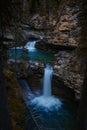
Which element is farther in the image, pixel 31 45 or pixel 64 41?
pixel 31 45

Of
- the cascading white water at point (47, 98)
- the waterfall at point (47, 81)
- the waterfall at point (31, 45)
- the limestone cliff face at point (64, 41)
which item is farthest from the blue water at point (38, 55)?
the waterfall at point (47, 81)

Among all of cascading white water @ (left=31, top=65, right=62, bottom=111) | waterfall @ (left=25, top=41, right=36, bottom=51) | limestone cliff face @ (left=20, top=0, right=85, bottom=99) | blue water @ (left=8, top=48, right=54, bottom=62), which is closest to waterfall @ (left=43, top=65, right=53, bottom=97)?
cascading white water @ (left=31, top=65, right=62, bottom=111)

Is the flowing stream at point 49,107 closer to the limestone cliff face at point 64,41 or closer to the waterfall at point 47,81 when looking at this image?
the waterfall at point 47,81

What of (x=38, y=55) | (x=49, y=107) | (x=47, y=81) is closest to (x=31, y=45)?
(x=38, y=55)

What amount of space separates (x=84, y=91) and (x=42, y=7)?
327 cm

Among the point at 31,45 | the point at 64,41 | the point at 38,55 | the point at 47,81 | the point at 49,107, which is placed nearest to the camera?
the point at 49,107

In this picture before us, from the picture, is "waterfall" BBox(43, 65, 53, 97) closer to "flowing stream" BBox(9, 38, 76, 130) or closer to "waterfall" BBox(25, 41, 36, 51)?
"flowing stream" BBox(9, 38, 76, 130)

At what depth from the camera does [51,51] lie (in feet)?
77.8

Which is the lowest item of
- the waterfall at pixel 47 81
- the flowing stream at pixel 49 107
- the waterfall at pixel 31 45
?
the flowing stream at pixel 49 107

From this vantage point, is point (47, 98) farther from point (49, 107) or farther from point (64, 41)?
point (64, 41)

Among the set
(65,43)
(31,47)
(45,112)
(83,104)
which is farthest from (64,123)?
(31,47)

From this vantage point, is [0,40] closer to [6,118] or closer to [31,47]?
[6,118]

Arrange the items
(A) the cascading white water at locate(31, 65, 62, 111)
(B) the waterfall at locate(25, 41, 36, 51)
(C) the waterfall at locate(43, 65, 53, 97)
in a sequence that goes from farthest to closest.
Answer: (B) the waterfall at locate(25, 41, 36, 51) → (C) the waterfall at locate(43, 65, 53, 97) → (A) the cascading white water at locate(31, 65, 62, 111)

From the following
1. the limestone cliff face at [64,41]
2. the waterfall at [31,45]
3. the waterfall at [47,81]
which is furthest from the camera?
the waterfall at [31,45]
